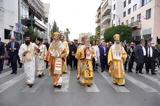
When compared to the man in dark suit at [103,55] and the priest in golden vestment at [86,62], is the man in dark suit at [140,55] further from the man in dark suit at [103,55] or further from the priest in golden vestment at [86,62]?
the priest in golden vestment at [86,62]

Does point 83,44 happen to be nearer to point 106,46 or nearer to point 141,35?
point 106,46

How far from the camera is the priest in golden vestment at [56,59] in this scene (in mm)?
12984

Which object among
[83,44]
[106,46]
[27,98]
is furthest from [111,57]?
[106,46]

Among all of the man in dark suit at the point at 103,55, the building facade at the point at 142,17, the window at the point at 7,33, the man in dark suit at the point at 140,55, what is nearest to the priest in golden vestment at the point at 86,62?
the man in dark suit at the point at 140,55

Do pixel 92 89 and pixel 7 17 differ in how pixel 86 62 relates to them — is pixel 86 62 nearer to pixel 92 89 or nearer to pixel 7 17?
pixel 92 89

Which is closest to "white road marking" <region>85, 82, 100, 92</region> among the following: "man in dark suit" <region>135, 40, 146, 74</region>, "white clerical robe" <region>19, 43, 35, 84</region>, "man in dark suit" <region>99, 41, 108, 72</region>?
"white clerical robe" <region>19, 43, 35, 84</region>

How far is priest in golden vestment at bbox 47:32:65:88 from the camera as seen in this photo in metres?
13.0

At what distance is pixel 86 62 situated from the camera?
45.9 feet

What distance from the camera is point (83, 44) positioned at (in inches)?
567

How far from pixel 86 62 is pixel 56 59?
1.29 meters

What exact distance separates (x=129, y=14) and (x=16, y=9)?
31.0 meters

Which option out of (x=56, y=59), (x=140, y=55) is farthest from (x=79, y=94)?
(x=140, y=55)

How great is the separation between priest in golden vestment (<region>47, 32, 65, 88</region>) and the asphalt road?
337 mm

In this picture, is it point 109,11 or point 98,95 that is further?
point 109,11
